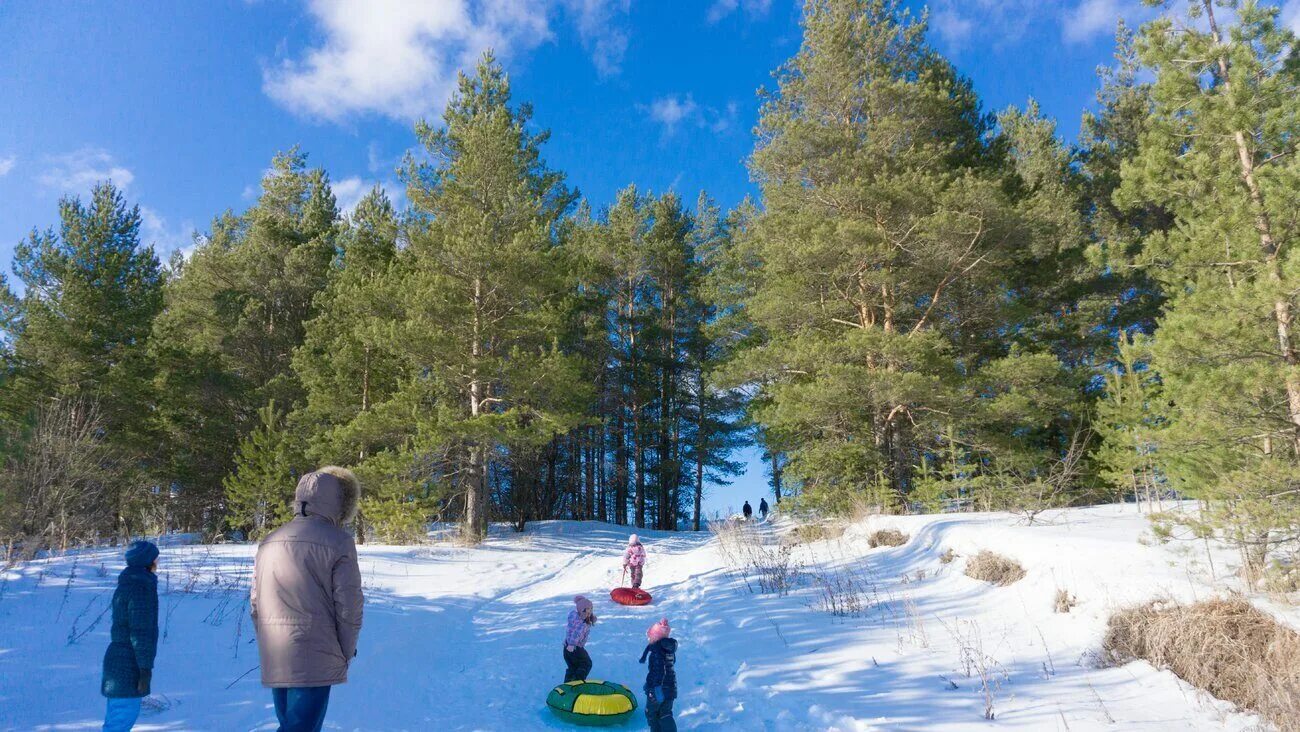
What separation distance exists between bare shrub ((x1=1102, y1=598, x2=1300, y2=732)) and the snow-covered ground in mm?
170

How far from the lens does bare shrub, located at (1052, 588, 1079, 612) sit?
20.9 ft

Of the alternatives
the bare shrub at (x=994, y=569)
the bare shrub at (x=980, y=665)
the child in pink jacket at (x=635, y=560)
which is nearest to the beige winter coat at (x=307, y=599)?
the bare shrub at (x=980, y=665)

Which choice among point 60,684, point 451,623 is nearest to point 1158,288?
point 451,623

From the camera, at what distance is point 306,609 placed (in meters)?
3.31

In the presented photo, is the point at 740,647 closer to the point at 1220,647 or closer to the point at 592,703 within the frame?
the point at 592,703

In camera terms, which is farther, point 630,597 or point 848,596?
point 630,597

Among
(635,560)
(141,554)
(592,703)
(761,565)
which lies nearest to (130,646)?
(141,554)

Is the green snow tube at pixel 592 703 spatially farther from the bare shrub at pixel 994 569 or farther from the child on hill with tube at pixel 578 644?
the bare shrub at pixel 994 569

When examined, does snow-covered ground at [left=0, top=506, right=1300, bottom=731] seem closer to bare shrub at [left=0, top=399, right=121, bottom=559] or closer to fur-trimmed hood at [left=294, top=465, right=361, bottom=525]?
fur-trimmed hood at [left=294, top=465, right=361, bottom=525]

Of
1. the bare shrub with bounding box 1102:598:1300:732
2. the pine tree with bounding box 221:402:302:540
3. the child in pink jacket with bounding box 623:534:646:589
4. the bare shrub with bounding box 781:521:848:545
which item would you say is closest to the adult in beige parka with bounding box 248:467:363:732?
the bare shrub with bounding box 1102:598:1300:732

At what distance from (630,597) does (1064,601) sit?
5.80 meters

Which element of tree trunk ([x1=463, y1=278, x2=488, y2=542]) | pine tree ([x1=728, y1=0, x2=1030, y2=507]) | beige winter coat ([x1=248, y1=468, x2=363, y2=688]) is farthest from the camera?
tree trunk ([x1=463, y1=278, x2=488, y2=542])

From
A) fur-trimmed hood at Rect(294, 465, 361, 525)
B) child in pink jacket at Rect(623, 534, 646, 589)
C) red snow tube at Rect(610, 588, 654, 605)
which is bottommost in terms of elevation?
red snow tube at Rect(610, 588, 654, 605)

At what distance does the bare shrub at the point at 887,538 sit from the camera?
1141 centimetres
